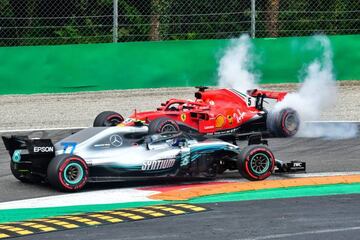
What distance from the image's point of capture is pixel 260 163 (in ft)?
52.6

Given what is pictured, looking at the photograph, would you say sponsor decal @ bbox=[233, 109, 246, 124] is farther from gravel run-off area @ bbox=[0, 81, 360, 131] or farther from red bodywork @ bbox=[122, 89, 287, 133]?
gravel run-off area @ bbox=[0, 81, 360, 131]

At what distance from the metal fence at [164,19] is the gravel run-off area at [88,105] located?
136cm

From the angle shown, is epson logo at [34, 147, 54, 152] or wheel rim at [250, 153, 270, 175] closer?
epson logo at [34, 147, 54, 152]

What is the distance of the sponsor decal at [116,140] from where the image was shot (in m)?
15.7

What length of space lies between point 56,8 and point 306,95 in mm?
7981

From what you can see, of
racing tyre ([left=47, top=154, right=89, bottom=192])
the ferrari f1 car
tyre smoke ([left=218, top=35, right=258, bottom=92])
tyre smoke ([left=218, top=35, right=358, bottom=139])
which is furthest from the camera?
tyre smoke ([left=218, top=35, right=258, bottom=92])

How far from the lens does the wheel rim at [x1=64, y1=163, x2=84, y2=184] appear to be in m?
15.2

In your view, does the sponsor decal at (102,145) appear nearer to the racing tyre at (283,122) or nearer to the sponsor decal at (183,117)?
the sponsor decal at (183,117)

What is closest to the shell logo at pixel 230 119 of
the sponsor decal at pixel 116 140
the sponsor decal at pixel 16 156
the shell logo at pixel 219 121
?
the shell logo at pixel 219 121

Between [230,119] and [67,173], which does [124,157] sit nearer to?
[67,173]

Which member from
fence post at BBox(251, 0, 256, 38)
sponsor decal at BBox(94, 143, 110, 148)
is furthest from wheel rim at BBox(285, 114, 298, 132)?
fence post at BBox(251, 0, 256, 38)

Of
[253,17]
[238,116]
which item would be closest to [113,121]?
[238,116]

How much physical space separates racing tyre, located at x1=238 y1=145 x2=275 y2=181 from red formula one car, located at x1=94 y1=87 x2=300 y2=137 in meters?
3.13

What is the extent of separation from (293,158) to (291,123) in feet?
6.61
